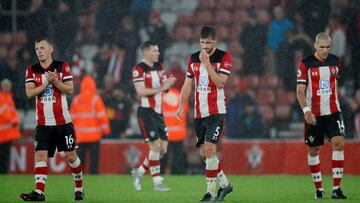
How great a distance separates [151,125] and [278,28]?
7197 millimetres

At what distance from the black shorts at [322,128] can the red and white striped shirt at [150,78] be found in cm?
328

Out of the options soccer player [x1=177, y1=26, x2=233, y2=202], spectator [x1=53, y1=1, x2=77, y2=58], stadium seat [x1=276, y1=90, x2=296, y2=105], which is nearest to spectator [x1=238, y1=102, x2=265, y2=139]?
stadium seat [x1=276, y1=90, x2=296, y2=105]

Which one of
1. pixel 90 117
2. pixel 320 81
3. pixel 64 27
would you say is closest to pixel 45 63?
pixel 320 81

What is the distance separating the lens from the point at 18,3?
2280 cm

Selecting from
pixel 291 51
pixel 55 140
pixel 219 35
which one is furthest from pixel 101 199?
pixel 219 35

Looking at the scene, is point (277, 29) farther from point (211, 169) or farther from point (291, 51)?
point (211, 169)

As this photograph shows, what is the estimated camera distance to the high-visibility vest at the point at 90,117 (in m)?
19.0

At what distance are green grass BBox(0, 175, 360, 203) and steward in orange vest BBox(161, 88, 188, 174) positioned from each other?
1.05 metres

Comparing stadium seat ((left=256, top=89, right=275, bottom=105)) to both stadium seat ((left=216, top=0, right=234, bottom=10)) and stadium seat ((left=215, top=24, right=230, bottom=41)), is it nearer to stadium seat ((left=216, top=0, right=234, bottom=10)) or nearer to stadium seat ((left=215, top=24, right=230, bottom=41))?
stadium seat ((left=215, top=24, right=230, bottom=41))

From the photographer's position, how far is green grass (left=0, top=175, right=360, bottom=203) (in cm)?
1238

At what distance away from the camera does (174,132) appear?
61.9ft

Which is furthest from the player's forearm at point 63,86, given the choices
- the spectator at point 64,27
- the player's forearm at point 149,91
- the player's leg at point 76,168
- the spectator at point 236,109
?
the spectator at point 64,27

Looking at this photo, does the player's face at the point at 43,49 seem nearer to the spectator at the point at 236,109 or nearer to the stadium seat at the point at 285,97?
the spectator at the point at 236,109

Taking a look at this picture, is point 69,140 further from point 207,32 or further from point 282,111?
point 282,111
